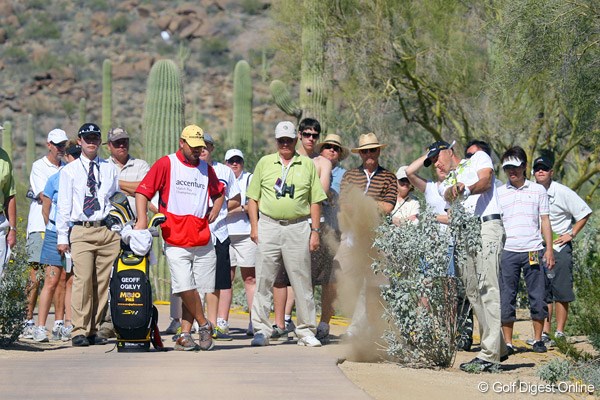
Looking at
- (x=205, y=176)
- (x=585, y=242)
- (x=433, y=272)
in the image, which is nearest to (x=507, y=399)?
(x=433, y=272)

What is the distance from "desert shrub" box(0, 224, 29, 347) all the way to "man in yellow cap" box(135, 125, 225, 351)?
4.08ft

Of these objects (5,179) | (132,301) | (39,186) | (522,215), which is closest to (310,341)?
(132,301)

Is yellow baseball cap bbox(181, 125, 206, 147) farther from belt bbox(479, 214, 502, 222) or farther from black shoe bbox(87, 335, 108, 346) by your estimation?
belt bbox(479, 214, 502, 222)

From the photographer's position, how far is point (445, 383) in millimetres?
9375

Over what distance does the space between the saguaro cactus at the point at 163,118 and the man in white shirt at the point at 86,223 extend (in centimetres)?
742

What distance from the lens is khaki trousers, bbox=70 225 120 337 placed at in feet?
37.1

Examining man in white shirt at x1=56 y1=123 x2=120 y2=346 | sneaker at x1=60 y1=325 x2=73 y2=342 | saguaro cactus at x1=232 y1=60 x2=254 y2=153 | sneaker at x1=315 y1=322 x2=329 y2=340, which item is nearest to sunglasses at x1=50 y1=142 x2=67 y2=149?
man in white shirt at x1=56 y1=123 x2=120 y2=346

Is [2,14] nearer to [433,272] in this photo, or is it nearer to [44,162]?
[44,162]

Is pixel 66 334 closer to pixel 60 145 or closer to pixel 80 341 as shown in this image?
pixel 80 341

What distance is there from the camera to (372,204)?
10938mm

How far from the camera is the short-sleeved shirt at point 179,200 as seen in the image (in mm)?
10789

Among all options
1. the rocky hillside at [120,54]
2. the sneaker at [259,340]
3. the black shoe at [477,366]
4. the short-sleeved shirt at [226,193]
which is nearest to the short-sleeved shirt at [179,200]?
the sneaker at [259,340]

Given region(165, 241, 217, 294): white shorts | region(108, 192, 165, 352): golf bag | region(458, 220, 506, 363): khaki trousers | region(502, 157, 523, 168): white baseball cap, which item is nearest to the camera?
region(458, 220, 506, 363): khaki trousers

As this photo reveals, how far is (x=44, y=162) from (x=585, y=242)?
24.6ft
